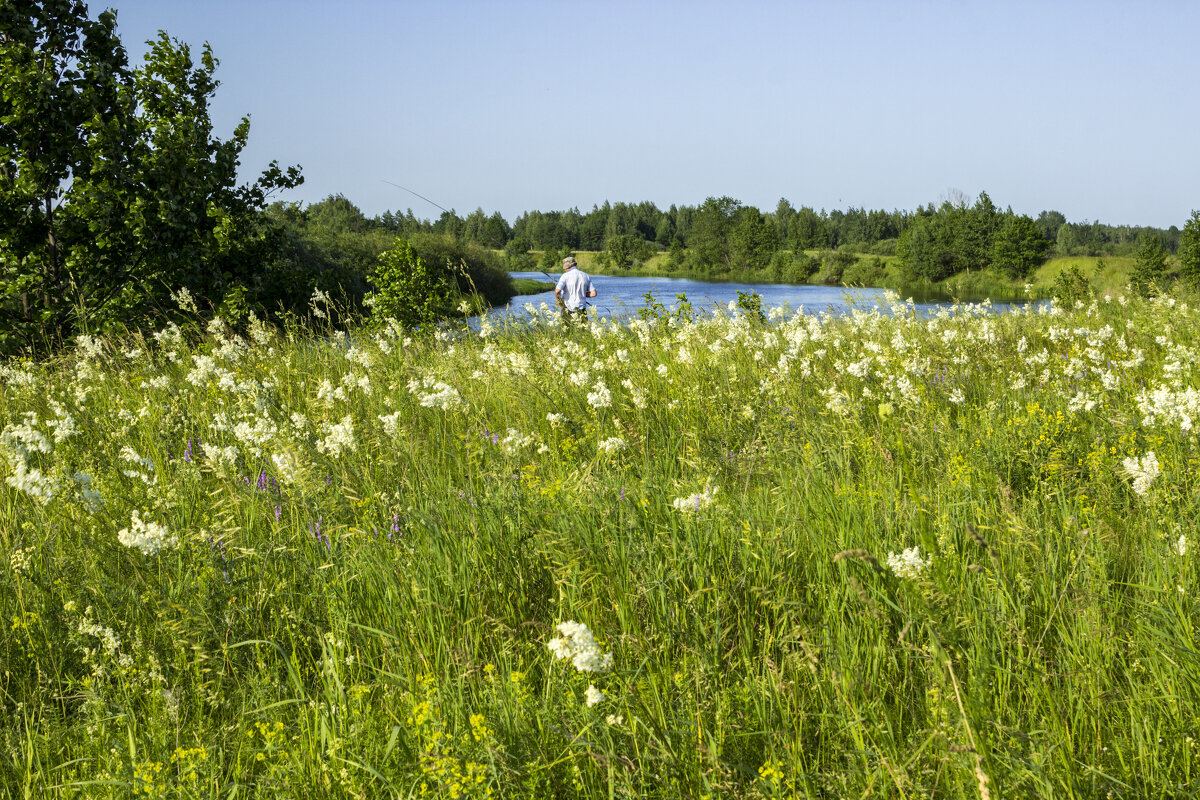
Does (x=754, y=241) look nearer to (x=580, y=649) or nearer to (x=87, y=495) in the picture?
(x=87, y=495)

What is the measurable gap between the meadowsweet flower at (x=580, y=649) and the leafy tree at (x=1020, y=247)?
8833cm

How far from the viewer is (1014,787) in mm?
1521

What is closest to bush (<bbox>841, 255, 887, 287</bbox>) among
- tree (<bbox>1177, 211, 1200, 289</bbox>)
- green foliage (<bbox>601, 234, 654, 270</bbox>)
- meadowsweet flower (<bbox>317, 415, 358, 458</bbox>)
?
tree (<bbox>1177, 211, 1200, 289</bbox>)

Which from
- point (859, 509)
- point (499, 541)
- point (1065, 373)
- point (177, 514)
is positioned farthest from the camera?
point (1065, 373)

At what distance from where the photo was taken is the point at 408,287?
1370 centimetres

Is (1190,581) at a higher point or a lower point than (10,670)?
higher

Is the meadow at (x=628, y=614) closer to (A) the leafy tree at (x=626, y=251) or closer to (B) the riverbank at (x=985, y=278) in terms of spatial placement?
(B) the riverbank at (x=985, y=278)

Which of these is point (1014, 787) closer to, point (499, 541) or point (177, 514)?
point (499, 541)

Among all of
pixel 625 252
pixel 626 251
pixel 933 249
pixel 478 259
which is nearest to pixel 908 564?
pixel 478 259

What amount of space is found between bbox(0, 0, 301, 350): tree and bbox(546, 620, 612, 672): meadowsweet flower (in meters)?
9.93

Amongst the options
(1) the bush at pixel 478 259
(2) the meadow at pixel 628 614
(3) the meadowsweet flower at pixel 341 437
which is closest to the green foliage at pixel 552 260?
(1) the bush at pixel 478 259

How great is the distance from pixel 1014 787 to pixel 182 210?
1211cm

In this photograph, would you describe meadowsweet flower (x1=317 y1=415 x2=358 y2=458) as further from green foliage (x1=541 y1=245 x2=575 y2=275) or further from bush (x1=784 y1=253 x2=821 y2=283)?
bush (x1=784 y1=253 x2=821 y2=283)

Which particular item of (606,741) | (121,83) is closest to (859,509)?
(606,741)
